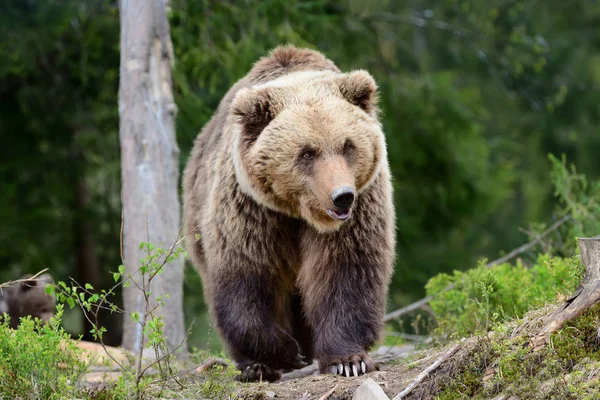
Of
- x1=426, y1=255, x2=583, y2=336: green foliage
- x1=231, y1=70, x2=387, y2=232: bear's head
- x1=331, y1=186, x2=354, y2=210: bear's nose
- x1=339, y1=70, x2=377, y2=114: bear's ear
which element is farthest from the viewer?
x1=426, y1=255, x2=583, y2=336: green foliage

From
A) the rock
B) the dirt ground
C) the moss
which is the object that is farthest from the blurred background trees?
the moss

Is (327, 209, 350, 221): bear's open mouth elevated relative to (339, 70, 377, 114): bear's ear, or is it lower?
lower

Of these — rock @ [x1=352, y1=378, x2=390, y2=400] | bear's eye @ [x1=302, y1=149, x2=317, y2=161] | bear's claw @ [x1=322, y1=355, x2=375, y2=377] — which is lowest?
bear's claw @ [x1=322, y1=355, x2=375, y2=377]

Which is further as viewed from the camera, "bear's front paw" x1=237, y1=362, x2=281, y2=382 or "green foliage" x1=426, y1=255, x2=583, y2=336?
"green foliage" x1=426, y1=255, x2=583, y2=336

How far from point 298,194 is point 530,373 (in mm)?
1968

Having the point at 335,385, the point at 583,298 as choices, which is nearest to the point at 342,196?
the point at 335,385

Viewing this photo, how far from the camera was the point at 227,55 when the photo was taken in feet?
31.6

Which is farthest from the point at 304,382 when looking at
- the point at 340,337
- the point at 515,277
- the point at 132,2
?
the point at 132,2

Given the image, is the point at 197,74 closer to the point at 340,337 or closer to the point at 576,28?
the point at 340,337

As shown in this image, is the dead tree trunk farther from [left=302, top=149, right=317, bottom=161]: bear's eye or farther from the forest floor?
[left=302, top=149, right=317, bottom=161]: bear's eye

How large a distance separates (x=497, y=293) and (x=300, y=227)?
1.78 m

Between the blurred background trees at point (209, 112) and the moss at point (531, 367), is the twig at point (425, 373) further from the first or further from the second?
the blurred background trees at point (209, 112)

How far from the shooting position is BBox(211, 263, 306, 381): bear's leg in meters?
5.66

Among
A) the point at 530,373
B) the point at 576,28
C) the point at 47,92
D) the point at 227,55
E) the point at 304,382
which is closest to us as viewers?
the point at 530,373
